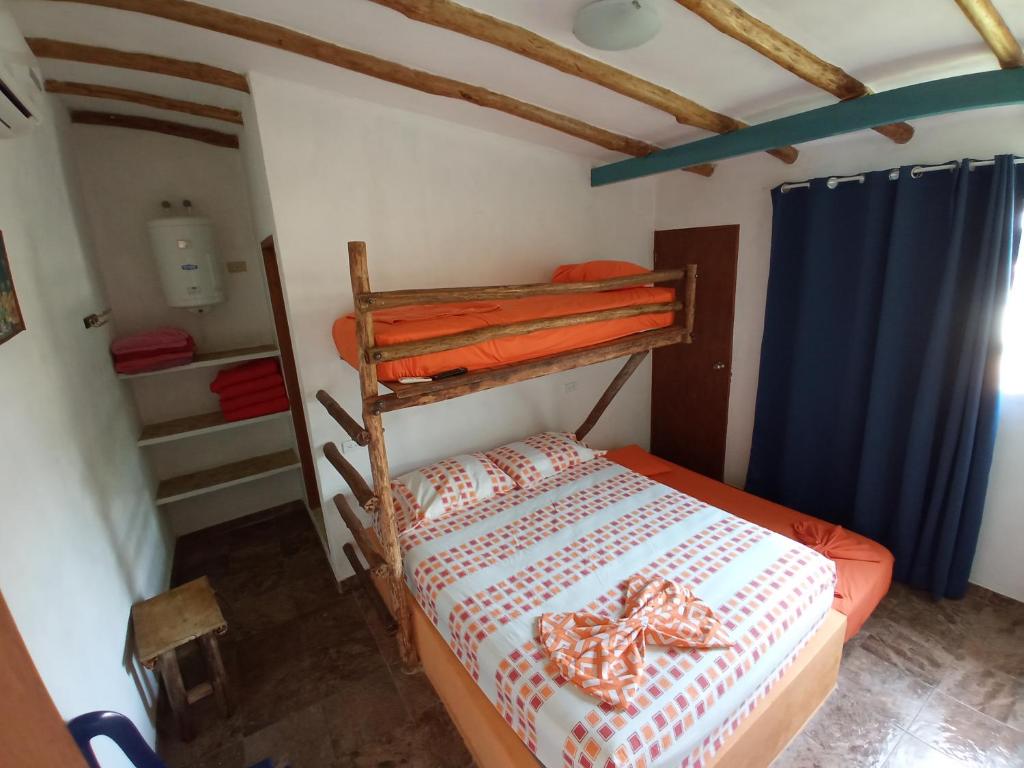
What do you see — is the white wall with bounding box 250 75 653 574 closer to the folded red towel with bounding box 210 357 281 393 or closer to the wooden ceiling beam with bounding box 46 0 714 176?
the wooden ceiling beam with bounding box 46 0 714 176

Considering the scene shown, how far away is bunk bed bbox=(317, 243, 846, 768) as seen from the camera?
149 cm

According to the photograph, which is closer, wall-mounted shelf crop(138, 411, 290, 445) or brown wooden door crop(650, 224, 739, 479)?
wall-mounted shelf crop(138, 411, 290, 445)

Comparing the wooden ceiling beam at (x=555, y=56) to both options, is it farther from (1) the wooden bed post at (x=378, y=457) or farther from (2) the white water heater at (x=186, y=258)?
(2) the white water heater at (x=186, y=258)

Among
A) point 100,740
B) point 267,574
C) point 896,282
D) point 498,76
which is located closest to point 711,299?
point 896,282

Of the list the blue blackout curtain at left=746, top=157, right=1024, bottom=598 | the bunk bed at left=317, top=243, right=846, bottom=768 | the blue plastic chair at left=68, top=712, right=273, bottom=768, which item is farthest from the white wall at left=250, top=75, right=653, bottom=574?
the blue plastic chair at left=68, top=712, right=273, bottom=768

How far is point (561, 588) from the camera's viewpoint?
198 centimetres

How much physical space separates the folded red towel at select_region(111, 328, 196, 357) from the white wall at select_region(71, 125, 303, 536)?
0.33 m

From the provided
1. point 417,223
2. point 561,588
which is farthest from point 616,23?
point 561,588

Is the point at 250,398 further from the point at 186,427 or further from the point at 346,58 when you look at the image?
the point at 346,58

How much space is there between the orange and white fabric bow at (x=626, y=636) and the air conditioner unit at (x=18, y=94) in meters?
2.37

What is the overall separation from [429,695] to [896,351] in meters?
3.10

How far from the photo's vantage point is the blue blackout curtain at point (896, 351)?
2311 mm

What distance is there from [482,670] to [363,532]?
3.23 ft

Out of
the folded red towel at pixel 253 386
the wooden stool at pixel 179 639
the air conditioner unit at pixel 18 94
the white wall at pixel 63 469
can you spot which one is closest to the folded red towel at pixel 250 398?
the folded red towel at pixel 253 386
